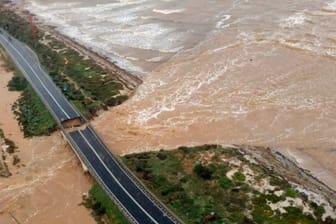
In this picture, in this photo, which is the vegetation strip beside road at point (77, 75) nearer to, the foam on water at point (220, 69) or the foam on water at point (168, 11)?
the foam on water at point (220, 69)

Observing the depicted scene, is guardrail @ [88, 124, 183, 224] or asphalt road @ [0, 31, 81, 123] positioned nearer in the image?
guardrail @ [88, 124, 183, 224]

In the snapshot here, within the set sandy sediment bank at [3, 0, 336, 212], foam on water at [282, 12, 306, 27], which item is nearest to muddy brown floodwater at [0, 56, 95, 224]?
sandy sediment bank at [3, 0, 336, 212]

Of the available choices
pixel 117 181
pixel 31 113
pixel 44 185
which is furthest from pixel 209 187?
pixel 31 113

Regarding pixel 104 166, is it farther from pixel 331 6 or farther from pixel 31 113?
pixel 331 6

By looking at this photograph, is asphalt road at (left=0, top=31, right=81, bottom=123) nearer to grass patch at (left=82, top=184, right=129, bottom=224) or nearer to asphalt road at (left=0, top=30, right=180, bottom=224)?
asphalt road at (left=0, top=30, right=180, bottom=224)

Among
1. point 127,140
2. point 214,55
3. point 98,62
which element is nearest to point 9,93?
point 98,62

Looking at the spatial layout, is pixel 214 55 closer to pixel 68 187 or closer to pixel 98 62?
pixel 98 62
